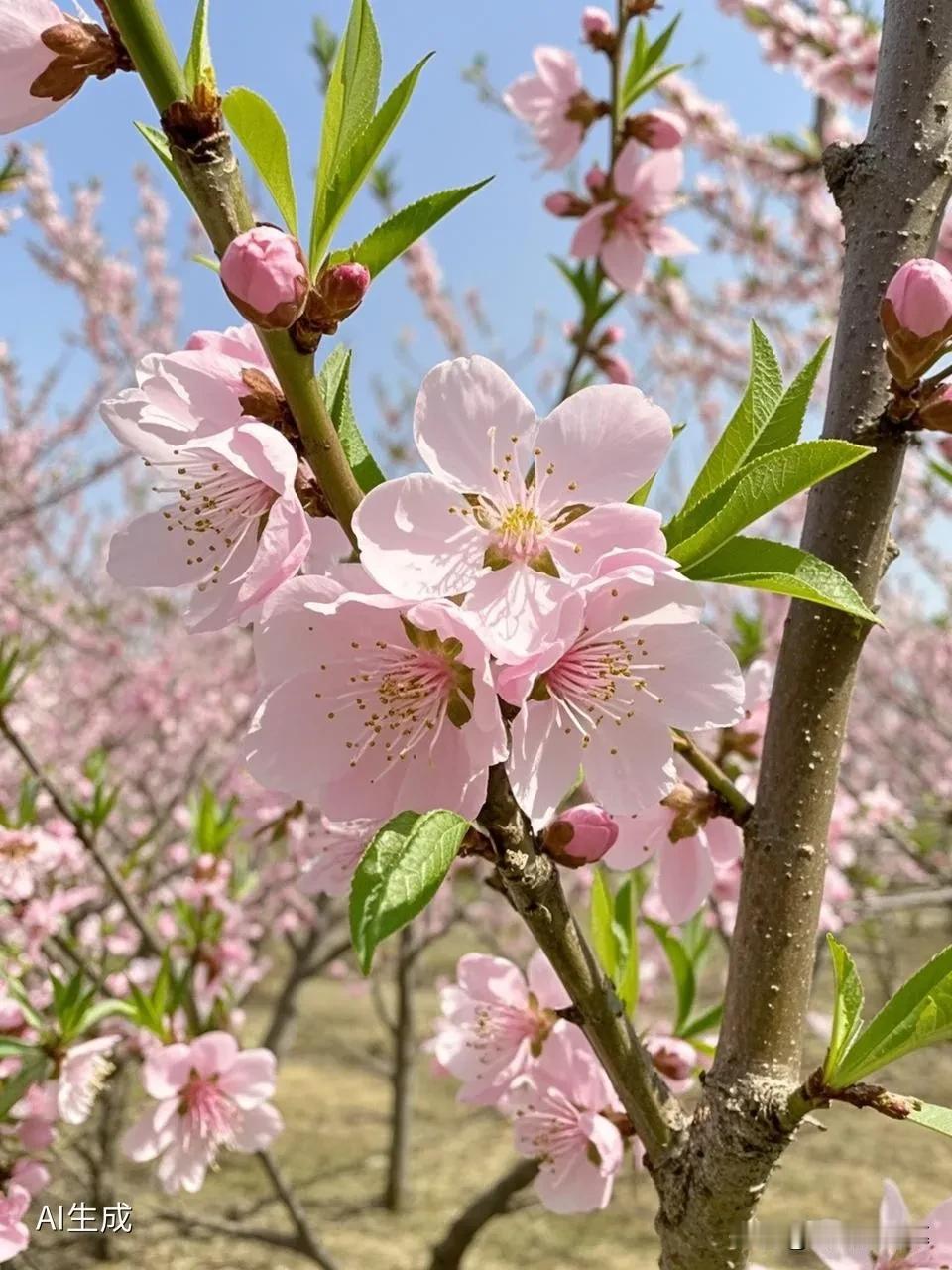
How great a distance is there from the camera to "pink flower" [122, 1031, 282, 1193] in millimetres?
1873

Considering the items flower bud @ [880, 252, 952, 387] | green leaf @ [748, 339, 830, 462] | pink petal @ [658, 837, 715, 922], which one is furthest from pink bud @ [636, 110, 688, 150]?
pink petal @ [658, 837, 715, 922]

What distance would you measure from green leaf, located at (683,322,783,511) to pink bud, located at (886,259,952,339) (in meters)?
0.13

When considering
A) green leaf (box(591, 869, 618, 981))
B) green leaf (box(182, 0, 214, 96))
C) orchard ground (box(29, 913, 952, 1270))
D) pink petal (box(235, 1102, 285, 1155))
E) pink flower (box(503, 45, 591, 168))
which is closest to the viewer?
green leaf (box(182, 0, 214, 96))

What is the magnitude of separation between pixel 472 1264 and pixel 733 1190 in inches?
207

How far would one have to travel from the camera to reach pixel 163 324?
30.2 feet

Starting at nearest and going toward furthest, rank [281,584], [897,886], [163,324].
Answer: [281,584], [897,886], [163,324]

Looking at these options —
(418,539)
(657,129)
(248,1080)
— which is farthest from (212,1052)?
(657,129)

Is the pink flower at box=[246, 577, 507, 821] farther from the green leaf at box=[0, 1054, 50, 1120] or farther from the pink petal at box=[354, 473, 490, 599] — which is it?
the green leaf at box=[0, 1054, 50, 1120]

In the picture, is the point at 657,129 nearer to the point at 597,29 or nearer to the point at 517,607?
the point at 597,29

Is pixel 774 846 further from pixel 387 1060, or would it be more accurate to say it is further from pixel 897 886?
pixel 387 1060

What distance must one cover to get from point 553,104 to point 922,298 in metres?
1.77

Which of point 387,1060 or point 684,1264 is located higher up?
point 387,1060

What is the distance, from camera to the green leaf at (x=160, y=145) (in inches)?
28.5

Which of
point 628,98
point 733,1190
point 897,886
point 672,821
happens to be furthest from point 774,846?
point 897,886
